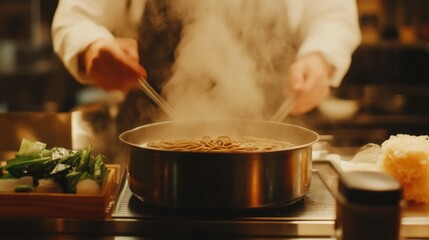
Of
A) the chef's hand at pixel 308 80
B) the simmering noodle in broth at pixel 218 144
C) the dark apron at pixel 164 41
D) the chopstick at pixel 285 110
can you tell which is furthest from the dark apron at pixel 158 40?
the simmering noodle in broth at pixel 218 144

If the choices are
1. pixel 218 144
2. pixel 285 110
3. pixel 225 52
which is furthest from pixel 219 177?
pixel 225 52

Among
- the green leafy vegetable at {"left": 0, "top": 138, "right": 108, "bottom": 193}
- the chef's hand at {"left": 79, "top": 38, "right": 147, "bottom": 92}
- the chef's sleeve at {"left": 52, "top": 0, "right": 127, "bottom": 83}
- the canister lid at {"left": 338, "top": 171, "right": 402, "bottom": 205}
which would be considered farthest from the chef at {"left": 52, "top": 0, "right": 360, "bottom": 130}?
the canister lid at {"left": 338, "top": 171, "right": 402, "bottom": 205}

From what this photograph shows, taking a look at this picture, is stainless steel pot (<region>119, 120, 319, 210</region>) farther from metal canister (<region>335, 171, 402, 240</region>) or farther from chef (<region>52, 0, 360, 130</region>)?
chef (<region>52, 0, 360, 130</region>)

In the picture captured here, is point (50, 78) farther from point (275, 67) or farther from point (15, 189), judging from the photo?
point (15, 189)

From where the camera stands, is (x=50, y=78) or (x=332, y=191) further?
(x=50, y=78)

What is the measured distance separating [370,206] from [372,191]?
33 millimetres

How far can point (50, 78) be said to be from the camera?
4172mm

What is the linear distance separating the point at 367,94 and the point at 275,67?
134 cm

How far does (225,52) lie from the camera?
2.80 metres

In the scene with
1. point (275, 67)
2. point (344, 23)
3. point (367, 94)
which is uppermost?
point (344, 23)

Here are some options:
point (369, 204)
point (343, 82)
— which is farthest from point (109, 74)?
point (343, 82)

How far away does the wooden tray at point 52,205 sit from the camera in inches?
56.9

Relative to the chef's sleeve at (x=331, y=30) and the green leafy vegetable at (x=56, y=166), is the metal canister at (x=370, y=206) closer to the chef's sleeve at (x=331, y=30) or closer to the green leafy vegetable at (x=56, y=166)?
the green leafy vegetable at (x=56, y=166)

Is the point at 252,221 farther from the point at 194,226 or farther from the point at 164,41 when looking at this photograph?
the point at 164,41
